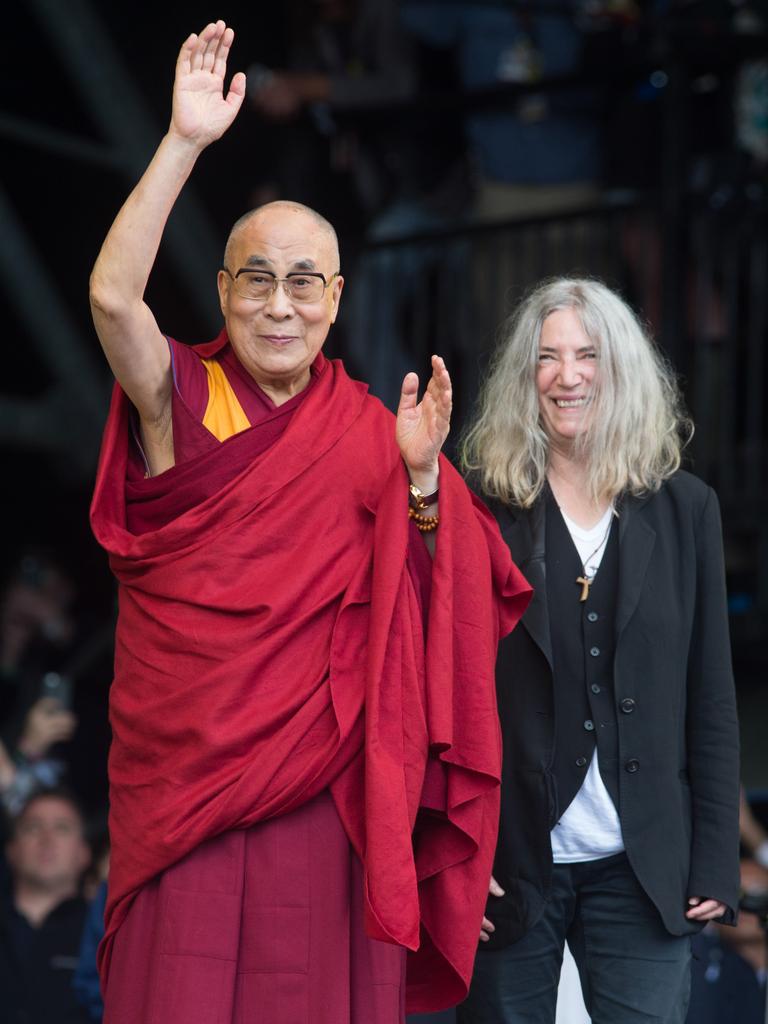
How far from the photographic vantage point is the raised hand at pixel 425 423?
3059 mm

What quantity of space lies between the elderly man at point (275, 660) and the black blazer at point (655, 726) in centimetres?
16

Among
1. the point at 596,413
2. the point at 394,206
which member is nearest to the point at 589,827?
the point at 596,413

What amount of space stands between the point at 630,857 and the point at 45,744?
3684 mm

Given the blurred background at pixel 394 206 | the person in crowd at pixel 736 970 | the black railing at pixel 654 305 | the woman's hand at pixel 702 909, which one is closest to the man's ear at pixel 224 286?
the woman's hand at pixel 702 909

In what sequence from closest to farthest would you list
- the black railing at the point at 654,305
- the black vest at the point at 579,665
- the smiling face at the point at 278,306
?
the smiling face at the point at 278,306 → the black vest at the point at 579,665 → the black railing at the point at 654,305

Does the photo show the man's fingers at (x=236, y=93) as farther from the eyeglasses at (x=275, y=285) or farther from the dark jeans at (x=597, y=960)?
the dark jeans at (x=597, y=960)

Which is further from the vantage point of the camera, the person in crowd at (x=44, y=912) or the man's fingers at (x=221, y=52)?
the person in crowd at (x=44, y=912)

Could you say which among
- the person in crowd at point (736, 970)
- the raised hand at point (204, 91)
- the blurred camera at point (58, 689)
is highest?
the raised hand at point (204, 91)

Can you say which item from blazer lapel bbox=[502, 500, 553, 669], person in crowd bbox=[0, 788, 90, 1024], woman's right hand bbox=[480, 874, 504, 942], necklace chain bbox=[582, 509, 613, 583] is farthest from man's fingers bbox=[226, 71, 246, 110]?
person in crowd bbox=[0, 788, 90, 1024]

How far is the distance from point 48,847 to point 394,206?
291 cm

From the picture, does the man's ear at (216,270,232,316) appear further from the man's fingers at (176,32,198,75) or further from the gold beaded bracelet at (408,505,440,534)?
the gold beaded bracelet at (408,505,440,534)

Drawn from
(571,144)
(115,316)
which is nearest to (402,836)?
(115,316)

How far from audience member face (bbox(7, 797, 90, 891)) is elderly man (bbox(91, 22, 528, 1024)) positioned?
2758mm

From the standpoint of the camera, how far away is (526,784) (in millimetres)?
3297
